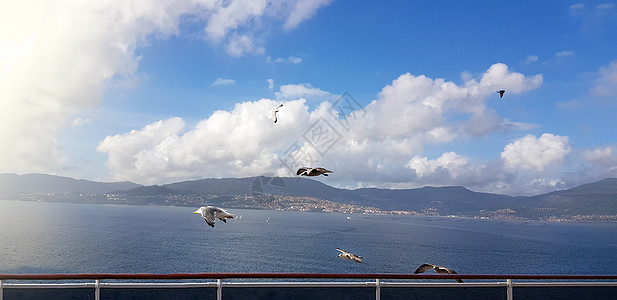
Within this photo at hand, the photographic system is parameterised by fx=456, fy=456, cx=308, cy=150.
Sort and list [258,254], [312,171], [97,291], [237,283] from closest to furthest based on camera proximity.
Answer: [97,291], [237,283], [312,171], [258,254]

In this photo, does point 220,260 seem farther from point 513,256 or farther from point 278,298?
point 278,298

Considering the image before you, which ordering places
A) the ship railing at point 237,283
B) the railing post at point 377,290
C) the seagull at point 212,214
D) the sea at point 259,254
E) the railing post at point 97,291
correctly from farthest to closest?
the sea at point 259,254
the railing post at point 377,290
the seagull at point 212,214
the railing post at point 97,291
the ship railing at point 237,283

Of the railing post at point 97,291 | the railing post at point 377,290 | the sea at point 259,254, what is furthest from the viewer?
the sea at point 259,254

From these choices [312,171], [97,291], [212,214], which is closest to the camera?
[97,291]

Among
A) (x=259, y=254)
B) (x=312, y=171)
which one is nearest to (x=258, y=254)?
(x=259, y=254)

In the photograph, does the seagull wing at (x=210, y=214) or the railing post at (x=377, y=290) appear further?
the railing post at (x=377, y=290)

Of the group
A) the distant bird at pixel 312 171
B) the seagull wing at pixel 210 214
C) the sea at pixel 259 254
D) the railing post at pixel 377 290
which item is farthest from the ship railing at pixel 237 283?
the sea at pixel 259 254

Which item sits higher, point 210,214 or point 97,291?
point 210,214

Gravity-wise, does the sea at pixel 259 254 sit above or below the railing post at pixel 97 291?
→ below

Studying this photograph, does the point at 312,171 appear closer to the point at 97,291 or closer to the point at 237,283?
the point at 237,283

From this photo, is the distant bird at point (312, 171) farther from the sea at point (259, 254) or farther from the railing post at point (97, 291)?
the sea at point (259, 254)

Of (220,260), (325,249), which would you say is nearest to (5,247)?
(220,260)

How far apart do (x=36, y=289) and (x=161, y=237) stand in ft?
281

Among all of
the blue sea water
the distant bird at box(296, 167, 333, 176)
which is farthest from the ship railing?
the blue sea water
